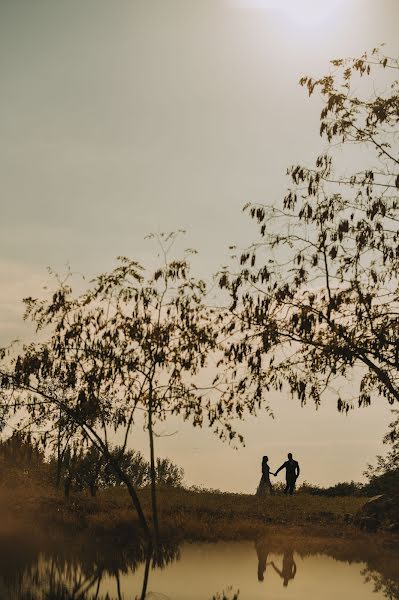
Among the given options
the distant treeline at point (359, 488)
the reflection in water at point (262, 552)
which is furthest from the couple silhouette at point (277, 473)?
the reflection in water at point (262, 552)

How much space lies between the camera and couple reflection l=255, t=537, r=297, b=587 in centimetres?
1786

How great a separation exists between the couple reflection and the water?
0.08 ft

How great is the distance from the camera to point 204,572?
17984mm

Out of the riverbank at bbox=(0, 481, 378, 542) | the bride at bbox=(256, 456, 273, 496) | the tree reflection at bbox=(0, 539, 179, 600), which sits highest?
the bride at bbox=(256, 456, 273, 496)

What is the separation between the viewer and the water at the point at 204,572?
15438 millimetres

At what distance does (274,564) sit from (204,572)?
2.49m

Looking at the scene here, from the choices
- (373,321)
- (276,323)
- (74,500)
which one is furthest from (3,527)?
(373,321)

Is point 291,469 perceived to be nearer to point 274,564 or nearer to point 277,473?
point 277,473

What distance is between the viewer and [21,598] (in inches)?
562

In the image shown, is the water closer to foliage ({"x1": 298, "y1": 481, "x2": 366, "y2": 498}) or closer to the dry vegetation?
the dry vegetation

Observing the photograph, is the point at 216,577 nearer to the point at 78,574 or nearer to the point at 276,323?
the point at 78,574

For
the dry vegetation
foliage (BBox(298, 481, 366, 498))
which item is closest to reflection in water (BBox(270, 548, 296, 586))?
the dry vegetation

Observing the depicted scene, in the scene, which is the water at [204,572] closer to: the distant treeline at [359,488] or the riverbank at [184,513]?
the riverbank at [184,513]

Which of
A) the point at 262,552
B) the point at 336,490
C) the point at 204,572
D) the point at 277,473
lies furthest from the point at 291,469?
the point at 204,572
